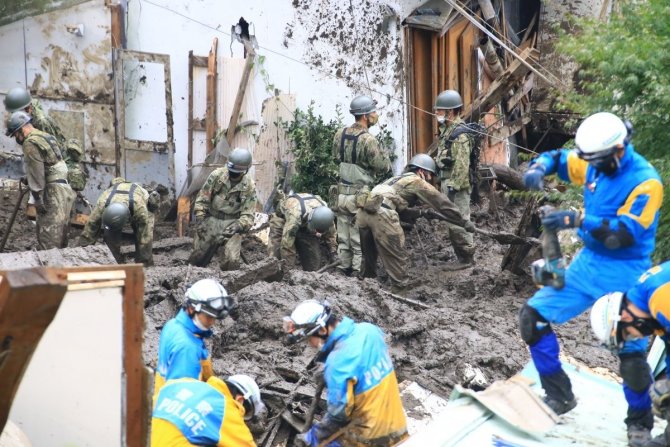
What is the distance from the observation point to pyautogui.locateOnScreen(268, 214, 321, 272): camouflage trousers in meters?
12.8

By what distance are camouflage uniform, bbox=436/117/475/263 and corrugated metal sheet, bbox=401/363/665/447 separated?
5816 millimetres

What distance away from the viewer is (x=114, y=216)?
12164mm

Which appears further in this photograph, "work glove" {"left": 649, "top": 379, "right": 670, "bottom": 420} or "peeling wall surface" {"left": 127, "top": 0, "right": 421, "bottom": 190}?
"peeling wall surface" {"left": 127, "top": 0, "right": 421, "bottom": 190}

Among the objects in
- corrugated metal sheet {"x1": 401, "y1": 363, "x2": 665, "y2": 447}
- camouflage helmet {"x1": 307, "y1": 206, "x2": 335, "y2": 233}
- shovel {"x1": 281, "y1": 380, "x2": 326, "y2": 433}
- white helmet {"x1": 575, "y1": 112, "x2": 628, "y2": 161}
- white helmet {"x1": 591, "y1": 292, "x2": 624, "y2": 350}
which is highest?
white helmet {"x1": 575, "y1": 112, "x2": 628, "y2": 161}

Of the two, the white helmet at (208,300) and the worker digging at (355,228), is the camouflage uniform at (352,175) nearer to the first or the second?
the worker digging at (355,228)

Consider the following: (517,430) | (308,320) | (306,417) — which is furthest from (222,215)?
(517,430)

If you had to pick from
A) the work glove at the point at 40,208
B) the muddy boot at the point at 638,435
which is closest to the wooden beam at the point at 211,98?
the work glove at the point at 40,208

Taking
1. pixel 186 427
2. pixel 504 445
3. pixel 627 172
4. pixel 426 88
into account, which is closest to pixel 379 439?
pixel 504 445

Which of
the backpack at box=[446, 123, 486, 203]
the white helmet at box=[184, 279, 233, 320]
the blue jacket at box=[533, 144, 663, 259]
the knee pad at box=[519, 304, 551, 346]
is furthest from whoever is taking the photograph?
the backpack at box=[446, 123, 486, 203]

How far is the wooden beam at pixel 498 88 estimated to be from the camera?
50.3 ft

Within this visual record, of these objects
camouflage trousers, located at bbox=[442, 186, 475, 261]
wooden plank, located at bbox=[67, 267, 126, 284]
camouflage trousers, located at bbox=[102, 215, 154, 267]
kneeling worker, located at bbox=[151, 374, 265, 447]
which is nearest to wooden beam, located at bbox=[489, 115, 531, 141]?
camouflage trousers, located at bbox=[442, 186, 475, 261]

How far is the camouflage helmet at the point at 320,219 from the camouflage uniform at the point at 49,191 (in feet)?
10.9

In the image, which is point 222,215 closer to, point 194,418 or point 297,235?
point 297,235

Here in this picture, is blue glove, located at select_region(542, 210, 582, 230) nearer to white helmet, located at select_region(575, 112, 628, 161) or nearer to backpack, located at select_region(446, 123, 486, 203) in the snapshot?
white helmet, located at select_region(575, 112, 628, 161)
